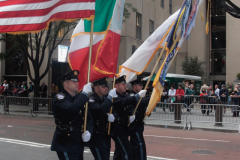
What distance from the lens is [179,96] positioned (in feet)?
56.7

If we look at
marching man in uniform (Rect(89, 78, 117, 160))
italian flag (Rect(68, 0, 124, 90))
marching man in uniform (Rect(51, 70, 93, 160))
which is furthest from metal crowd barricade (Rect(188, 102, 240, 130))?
marching man in uniform (Rect(51, 70, 93, 160))

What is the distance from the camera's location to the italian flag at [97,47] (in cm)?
546

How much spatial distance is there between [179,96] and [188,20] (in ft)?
35.2

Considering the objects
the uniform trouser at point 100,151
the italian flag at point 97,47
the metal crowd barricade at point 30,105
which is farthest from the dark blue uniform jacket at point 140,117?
the metal crowd barricade at point 30,105

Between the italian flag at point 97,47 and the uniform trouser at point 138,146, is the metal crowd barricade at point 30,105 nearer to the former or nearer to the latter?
the uniform trouser at point 138,146

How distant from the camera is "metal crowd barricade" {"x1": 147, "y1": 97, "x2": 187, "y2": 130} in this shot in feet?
45.1

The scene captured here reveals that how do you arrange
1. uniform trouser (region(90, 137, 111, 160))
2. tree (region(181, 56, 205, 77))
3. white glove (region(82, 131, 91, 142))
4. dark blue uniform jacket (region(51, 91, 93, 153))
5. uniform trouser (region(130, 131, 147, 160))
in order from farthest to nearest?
tree (region(181, 56, 205, 77)) < uniform trouser (region(130, 131, 147, 160)) < uniform trouser (region(90, 137, 111, 160)) < white glove (region(82, 131, 91, 142)) < dark blue uniform jacket (region(51, 91, 93, 153))

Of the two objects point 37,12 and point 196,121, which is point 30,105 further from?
point 37,12

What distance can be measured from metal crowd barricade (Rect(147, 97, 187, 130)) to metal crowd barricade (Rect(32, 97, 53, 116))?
574 centimetres

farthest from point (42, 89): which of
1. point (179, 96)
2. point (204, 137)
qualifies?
point (204, 137)

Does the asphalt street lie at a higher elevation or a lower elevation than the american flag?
lower

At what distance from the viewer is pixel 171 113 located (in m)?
14.1

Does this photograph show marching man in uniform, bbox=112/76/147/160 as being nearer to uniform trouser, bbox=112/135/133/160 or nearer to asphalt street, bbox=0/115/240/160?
uniform trouser, bbox=112/135/133/160

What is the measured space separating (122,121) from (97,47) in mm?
1469
